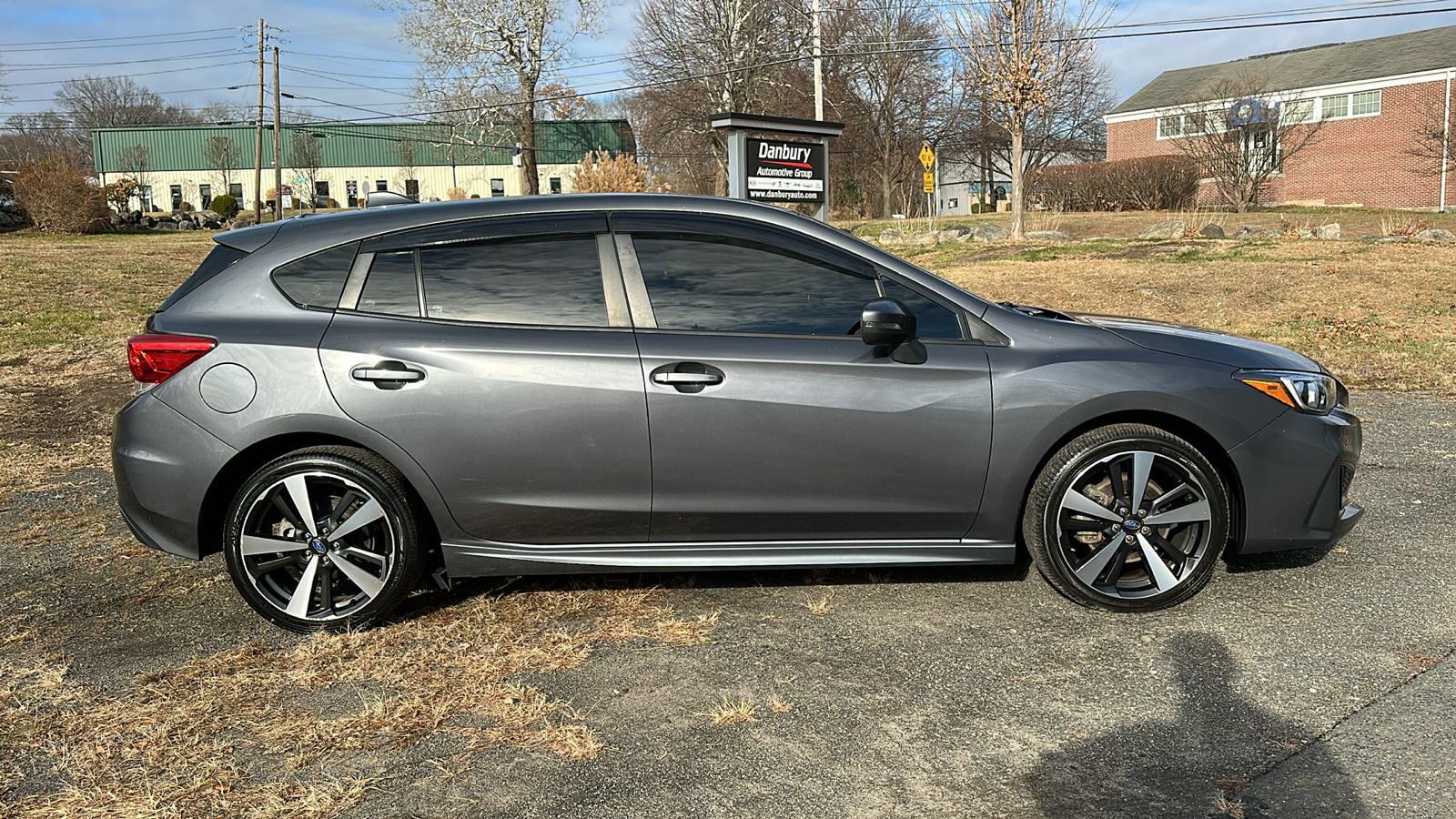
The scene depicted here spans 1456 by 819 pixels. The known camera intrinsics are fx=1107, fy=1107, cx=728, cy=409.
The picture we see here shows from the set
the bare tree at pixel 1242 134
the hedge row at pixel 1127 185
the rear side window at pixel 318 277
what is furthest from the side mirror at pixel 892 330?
the hedge row at pixel 1127 185

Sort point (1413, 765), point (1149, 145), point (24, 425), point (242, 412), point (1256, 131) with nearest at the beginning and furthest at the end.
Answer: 1. point (1413, 765)
2. point (242, 412)
3. point (24, 425)
4. point (1256, 131)
5. point (1149, 145)

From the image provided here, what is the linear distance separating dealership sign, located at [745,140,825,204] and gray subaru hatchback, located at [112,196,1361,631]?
41.8ft

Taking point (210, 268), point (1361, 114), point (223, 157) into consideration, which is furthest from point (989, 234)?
point (223, 157)

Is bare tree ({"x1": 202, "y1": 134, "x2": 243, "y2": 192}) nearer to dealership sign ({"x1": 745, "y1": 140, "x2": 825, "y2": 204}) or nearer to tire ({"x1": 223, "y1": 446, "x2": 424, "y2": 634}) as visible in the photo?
dealership sign ({"x1": 745, "y1": 140, "x2": 825, "y2": 204})

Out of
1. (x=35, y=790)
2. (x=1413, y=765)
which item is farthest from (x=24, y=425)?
(x=1413, y=765)

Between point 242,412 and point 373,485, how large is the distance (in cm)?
54

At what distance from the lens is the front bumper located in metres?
4.21

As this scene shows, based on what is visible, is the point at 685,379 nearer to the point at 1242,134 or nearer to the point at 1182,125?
the point at 1242,134

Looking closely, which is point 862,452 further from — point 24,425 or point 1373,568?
point 24,425

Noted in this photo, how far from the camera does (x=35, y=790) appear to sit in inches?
119

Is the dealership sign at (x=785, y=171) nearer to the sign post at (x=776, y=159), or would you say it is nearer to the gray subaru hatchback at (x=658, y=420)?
the sign post at (x=776, y=159)

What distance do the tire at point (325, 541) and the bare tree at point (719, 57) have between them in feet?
144

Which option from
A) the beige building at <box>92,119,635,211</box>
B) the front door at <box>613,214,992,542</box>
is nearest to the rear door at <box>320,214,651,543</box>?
the front door at <box>613,214,992,542</box>

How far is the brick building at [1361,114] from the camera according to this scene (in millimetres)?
42875
